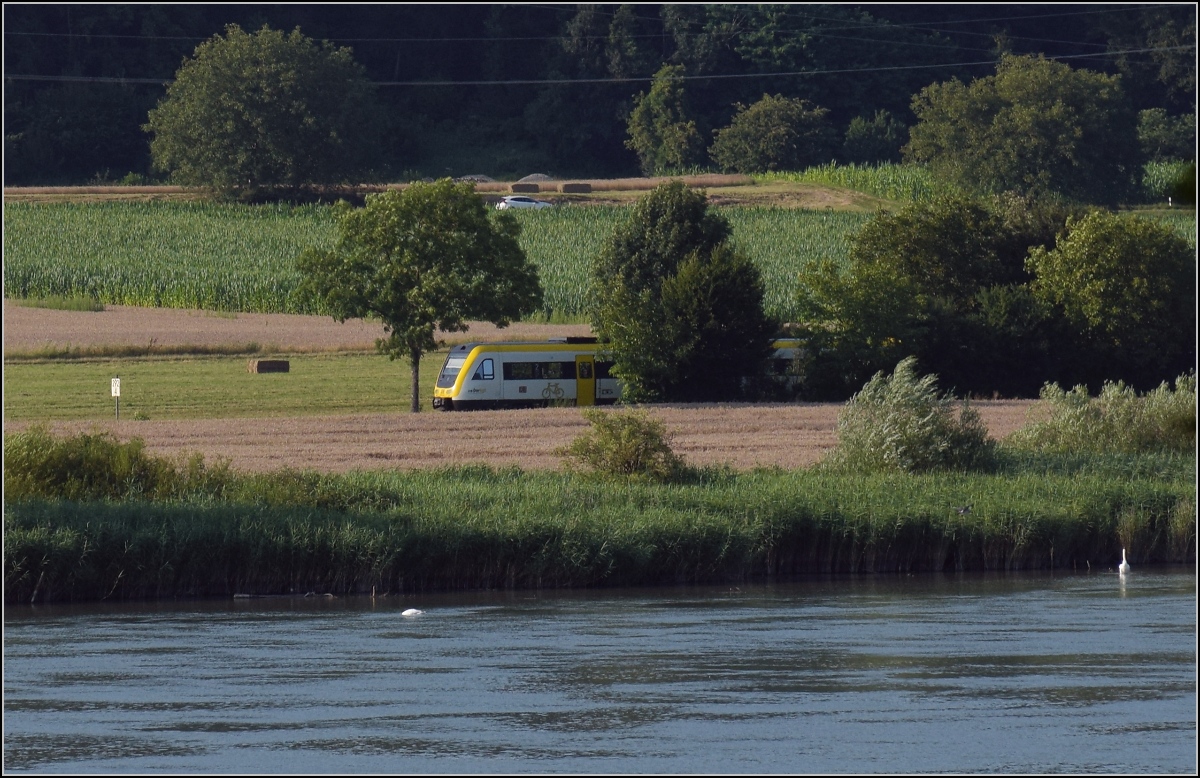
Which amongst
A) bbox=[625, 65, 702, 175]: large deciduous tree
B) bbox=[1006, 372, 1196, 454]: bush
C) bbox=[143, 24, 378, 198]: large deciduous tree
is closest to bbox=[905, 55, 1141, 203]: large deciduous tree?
bbox=[625, 65, 702, 175]: large deciduous tree

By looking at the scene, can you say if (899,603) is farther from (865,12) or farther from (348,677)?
(865,12)

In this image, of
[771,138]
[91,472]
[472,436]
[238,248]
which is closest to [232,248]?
[238,248]

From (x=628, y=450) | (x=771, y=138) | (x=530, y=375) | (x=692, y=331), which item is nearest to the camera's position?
(x=628, y=450)

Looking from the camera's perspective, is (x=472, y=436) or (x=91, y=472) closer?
(x=91, y=472)

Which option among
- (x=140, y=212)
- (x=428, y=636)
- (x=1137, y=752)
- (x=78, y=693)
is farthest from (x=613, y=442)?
(x=140, y=212)

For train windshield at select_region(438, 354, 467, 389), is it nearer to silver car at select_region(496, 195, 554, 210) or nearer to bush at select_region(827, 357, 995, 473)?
bush at select_region(827, 357, 995, 473)

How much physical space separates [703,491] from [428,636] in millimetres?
8198

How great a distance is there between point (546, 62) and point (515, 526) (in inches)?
3915

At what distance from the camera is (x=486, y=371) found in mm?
55375

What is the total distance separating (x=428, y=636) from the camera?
26.6 m

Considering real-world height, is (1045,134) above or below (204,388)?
above

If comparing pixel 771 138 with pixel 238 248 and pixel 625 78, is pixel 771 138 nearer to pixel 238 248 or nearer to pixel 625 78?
pixel 625 78

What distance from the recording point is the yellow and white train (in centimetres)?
5522

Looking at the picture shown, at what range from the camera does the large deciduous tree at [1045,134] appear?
10075cm
